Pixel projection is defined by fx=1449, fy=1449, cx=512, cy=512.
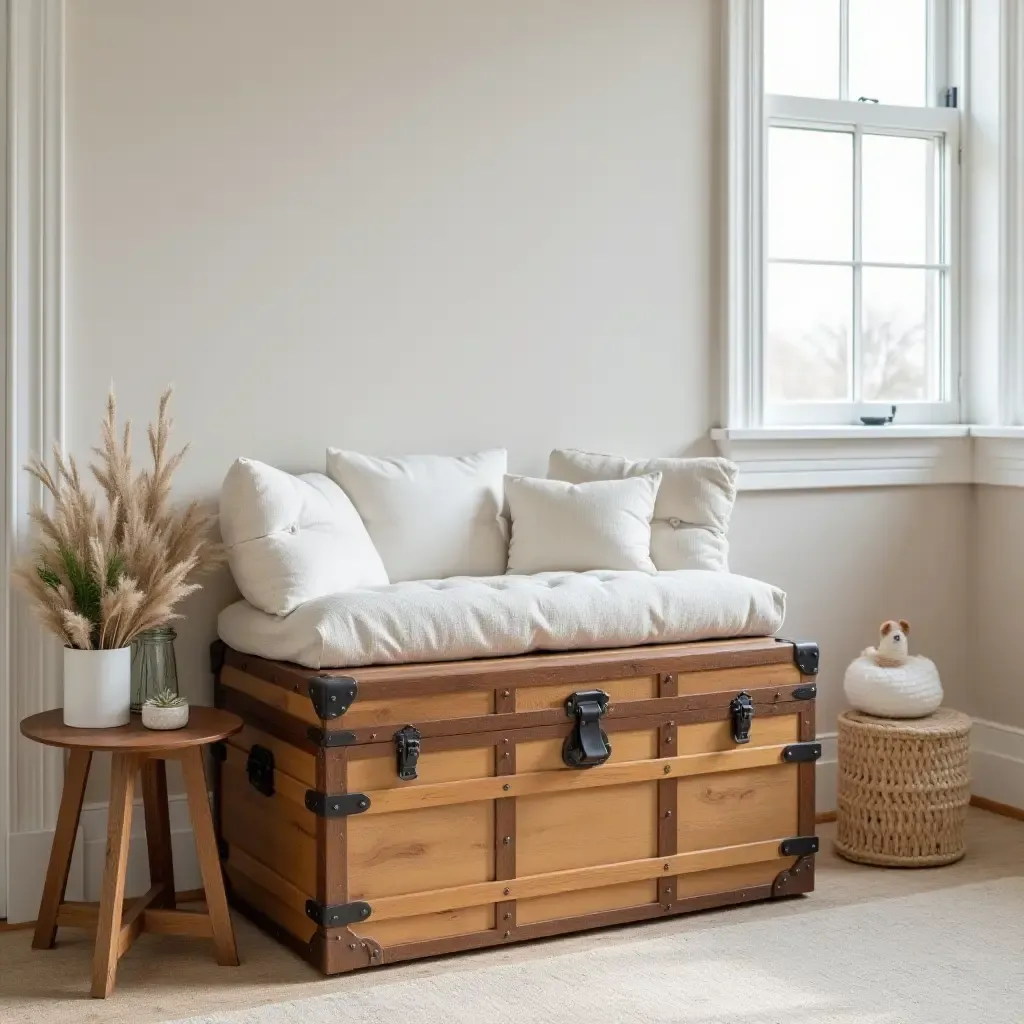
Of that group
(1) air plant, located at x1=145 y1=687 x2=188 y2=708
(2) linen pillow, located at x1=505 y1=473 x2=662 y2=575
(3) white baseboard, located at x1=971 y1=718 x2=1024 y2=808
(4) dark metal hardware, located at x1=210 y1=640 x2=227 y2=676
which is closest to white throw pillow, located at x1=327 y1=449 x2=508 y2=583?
(2) linen pillow, located at x1=505 y1=473 x2=662 y2=575

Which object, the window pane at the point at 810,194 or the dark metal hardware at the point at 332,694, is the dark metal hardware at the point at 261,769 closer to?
the dark metal hardware at the point at 332,694

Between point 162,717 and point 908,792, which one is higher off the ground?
point 162,717

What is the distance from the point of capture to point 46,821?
9.91 feet

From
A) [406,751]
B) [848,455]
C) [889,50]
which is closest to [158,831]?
[406,751]

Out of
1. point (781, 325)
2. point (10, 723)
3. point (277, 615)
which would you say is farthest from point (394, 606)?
point (781, 325)

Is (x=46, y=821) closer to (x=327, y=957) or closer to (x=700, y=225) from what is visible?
(x=327, y=957)

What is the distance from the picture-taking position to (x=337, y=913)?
8.70ft

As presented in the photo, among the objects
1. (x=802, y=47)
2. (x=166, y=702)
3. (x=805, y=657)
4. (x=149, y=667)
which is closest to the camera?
(x=166, y=702)

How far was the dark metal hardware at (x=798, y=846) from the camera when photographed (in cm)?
314

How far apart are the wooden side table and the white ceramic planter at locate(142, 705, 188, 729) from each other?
2 centimetres

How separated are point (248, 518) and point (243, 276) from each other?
23.2 inches

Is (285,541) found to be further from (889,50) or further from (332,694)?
(889,50)

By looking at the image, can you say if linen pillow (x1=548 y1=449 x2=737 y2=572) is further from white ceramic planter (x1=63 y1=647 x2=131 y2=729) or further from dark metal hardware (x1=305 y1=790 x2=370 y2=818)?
white ceramic planter (x1=63 y1=647 x2=131 y2=729)

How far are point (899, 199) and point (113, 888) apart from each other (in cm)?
274
